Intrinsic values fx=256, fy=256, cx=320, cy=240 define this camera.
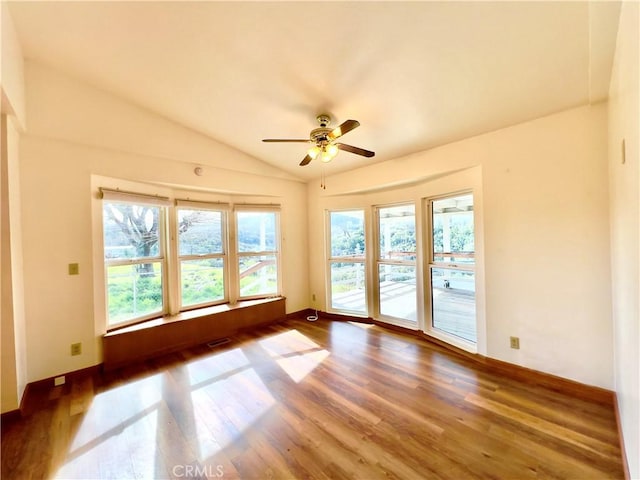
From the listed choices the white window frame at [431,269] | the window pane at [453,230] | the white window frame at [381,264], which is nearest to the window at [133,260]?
the white window frame at [381,264]

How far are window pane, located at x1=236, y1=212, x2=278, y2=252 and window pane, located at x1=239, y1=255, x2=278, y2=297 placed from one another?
0.55 feet

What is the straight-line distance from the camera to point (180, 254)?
3.52m

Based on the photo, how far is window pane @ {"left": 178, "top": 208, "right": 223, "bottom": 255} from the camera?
141 inches

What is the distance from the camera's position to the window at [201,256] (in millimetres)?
3580

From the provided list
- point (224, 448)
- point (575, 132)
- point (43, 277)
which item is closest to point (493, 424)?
point (224, 448)

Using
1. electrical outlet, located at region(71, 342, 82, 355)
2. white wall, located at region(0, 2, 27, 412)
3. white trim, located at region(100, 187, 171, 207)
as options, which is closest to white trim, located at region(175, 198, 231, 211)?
white trim, located at region(100, 187, 171, 207)

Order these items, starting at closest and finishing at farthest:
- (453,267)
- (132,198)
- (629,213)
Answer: (629,213) → (132,198) → (453,267)

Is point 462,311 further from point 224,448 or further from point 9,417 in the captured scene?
point 9,417

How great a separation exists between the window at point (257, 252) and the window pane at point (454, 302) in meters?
2.47

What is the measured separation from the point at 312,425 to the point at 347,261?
8.67ft

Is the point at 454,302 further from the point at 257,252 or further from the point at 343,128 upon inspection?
the point at 257,252

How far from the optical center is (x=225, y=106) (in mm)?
2617

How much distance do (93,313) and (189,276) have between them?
3.72 ft

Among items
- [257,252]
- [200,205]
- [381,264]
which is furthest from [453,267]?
[200,205]
